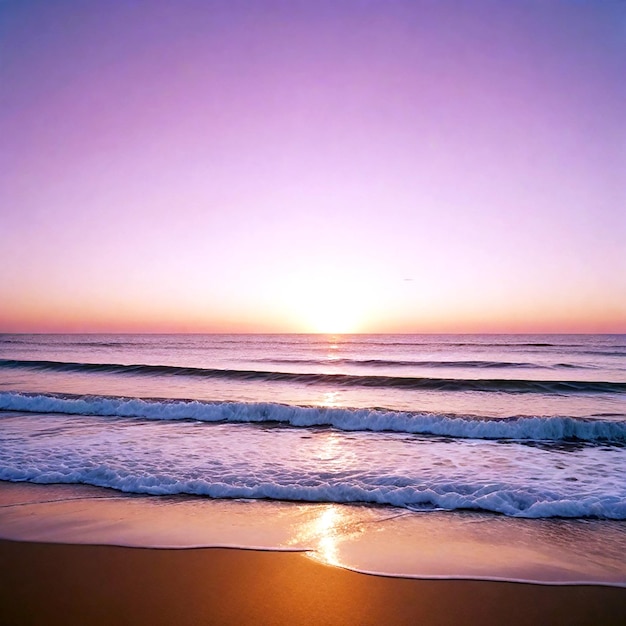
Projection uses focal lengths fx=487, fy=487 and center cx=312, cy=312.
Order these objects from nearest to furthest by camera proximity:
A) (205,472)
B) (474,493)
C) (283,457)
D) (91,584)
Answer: (91,584) → (474,493) → (205,472) → (283,457)

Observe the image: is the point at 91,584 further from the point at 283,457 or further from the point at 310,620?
the point at 283,457

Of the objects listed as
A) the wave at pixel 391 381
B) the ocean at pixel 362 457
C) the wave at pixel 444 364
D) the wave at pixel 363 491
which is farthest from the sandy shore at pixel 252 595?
the wave at pixel 444 364

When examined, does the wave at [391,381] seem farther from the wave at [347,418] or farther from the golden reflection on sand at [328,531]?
the golden reflection on sand at [328,531]

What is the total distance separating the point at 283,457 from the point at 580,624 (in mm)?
6015

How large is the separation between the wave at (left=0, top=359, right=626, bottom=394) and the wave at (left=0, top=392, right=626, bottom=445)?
7.59 meters

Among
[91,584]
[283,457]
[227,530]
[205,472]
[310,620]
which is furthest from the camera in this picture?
[283,457]

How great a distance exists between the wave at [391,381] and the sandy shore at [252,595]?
1680cm

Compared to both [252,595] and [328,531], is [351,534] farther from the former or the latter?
[252,595]

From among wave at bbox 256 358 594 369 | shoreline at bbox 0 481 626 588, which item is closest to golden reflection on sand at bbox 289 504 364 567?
shoreline at bbox 0 481 626 588

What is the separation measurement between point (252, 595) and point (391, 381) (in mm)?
19240

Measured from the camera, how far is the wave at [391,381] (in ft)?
66.9

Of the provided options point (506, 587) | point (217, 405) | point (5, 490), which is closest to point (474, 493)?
point (506, 587)

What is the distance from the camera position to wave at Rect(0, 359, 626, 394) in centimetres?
2041

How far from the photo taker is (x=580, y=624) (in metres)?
3.58
